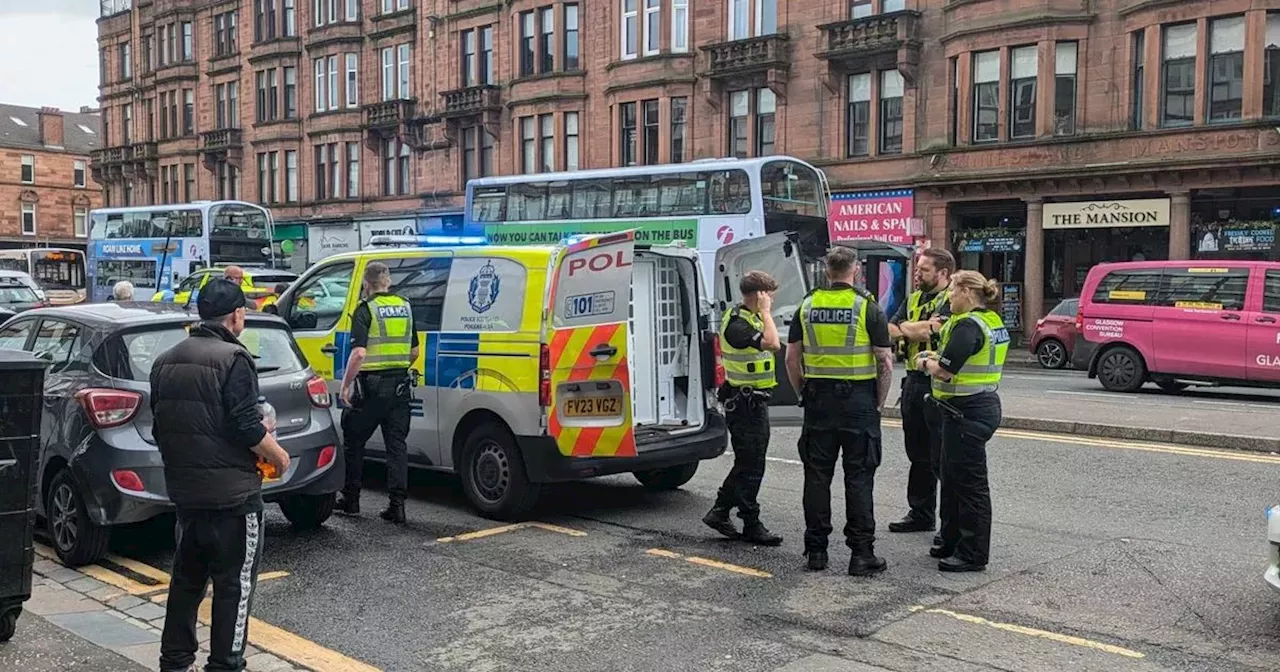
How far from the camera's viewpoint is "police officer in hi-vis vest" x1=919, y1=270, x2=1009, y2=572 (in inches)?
254

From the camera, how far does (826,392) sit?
6555 millimetres

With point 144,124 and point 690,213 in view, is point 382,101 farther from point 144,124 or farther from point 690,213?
point 690,213

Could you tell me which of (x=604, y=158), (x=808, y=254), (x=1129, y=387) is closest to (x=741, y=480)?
(x=1129, y=387)

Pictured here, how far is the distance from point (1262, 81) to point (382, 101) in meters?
29.8

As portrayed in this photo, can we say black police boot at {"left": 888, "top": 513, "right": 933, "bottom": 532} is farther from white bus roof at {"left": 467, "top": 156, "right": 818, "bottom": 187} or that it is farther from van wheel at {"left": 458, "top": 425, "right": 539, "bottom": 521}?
white bus roof at {"left": 467, "top": 156, "right": 818, "bottom": 187}

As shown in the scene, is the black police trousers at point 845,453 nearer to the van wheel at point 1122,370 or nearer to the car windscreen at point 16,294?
the van wheel at point 1122,370

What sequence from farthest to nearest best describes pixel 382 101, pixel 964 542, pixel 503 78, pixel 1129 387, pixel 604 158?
pixel 382 101 → pixel 503 78 → pixel 604 158 → pixel 1129 387 → pixel 964 542

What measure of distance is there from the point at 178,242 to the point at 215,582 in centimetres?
2995

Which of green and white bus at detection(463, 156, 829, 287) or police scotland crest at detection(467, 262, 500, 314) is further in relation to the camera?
green and white bus at detection(463, 156, 829, 287)

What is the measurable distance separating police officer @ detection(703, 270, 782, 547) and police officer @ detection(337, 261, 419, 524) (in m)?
2.29

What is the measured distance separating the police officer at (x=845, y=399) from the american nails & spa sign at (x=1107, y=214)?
21383 millimetres

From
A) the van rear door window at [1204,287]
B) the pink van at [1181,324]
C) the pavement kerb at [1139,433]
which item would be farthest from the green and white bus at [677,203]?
the pavement kerb at [1139,433]

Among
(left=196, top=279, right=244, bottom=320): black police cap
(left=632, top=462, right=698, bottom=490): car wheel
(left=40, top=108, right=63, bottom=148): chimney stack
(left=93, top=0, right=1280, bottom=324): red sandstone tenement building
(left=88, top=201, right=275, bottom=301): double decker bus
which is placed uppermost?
(left=40, top=108, right=63, bottom=148): chimney stack

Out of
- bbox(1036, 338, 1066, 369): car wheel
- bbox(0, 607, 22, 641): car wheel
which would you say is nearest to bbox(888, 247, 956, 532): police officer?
bbox(0, 607, 22, 641): car wheel
